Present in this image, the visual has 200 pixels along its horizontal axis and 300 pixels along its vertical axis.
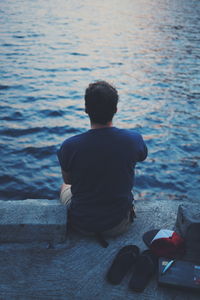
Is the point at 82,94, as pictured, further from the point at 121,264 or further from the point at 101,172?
the point at 121,264

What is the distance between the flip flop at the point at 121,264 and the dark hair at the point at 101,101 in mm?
→ 1198

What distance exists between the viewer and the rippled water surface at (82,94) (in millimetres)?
6906

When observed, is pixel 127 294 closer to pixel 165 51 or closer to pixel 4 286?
pixel 4 286

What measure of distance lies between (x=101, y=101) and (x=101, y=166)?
1.92 feet

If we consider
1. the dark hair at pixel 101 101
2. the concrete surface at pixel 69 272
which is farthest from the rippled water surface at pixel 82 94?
the dark hair at pixel 101 101

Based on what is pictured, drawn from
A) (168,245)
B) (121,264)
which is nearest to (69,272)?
(121,264)

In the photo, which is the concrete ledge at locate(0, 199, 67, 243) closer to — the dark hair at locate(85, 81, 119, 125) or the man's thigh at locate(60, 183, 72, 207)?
the man's thigh at locate(60, 183, 72, 207)

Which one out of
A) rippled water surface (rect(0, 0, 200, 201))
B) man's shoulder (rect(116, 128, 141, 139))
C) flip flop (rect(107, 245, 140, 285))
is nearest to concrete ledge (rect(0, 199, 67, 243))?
flip flop (rect(107, 245, 140, 285))

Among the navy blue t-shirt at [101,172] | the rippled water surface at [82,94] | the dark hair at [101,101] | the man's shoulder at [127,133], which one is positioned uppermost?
the dark hair at [101,101]

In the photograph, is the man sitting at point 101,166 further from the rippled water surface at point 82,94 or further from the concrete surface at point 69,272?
the rippled water surface at point 82,94

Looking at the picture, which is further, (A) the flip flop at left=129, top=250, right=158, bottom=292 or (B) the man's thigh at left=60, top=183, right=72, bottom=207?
(B) the man's thigh at left=60, top=183, right=72, bottom=207

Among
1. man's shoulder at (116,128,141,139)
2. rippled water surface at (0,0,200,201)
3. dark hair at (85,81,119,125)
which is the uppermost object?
dark hair at (85,81,119,125)

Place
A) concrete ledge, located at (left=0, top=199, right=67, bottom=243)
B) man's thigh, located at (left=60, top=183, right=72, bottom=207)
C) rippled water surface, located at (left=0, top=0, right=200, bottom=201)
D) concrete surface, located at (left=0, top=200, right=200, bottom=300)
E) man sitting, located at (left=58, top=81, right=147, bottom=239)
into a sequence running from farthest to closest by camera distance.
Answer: rippled water surface, located at (left=0, top=0, right=200, bottom=201), man's thigh, located at (left=60, top=183, right=72, bottom=207), concrete ledge, located at (left=0, top=199, right=67, bottom=243), man sitting, located at (left=58, top=81, right=147, bottom=239), concrete surface, located at (left=0, top=200, right=200, bottom=300)

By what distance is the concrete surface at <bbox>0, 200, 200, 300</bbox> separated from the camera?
2.90 meters
